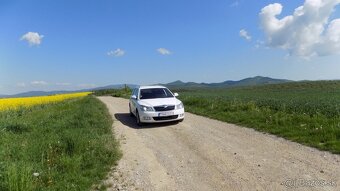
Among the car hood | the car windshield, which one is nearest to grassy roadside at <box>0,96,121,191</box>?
the car hood

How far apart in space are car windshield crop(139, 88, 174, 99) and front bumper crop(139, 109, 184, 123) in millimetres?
1604

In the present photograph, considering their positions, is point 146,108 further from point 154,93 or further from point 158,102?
point 154,93

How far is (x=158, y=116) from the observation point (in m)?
12.5

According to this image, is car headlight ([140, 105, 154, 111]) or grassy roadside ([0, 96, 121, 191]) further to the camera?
car headlight ([140, 105, 154, 111])

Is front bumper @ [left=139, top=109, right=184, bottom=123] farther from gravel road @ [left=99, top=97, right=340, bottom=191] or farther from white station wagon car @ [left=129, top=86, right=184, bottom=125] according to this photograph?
gravel road @ [left=99, top=97, right=340, bottom=191]

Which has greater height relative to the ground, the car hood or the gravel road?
the car hood

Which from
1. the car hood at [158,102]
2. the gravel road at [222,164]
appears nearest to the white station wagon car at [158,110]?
the car hood at [158,102]

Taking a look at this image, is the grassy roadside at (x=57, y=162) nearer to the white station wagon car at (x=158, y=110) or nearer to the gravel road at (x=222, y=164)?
the gravel road at (x=222, y=164)

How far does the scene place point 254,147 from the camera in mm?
8211

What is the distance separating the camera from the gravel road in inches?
220

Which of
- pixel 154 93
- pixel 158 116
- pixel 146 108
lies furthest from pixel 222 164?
pixel 154 93

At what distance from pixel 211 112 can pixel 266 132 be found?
606cm

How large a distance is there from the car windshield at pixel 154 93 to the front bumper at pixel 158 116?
160cm

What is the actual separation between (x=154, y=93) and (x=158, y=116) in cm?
217
